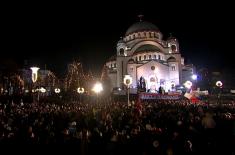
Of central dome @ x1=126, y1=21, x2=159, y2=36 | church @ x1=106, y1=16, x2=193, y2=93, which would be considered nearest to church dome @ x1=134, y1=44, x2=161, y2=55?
church @ x1=106, y1=16, x2=193, y2=93

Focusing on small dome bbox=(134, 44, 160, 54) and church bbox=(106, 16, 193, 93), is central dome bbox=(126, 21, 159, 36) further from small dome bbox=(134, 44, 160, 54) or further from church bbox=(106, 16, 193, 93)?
small dome bbox=(134, 44, 160, 54)

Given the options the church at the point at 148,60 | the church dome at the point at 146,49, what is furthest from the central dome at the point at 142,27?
the church dome at the point at 146,49

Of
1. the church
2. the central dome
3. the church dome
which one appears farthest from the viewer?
the central dome

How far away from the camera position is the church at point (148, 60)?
59781 millimetres

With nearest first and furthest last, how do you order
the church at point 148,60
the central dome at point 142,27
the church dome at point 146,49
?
the church at point 148,60
the church dome at point 146,49
the central dome at point 142,27

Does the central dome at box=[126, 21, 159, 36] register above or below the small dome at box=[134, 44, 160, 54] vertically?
above

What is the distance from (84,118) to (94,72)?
68.4 metres

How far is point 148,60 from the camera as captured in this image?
61.0 meters

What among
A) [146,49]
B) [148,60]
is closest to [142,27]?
[146,49]

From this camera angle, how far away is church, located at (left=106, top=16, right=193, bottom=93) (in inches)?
2354

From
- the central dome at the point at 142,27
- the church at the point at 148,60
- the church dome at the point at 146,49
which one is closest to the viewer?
the church at the point at 148,60

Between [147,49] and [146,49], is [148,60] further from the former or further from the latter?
[146,49]

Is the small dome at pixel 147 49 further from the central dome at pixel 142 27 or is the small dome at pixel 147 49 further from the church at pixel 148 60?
the central dome at pixel 142 27

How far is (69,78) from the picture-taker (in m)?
55.8
